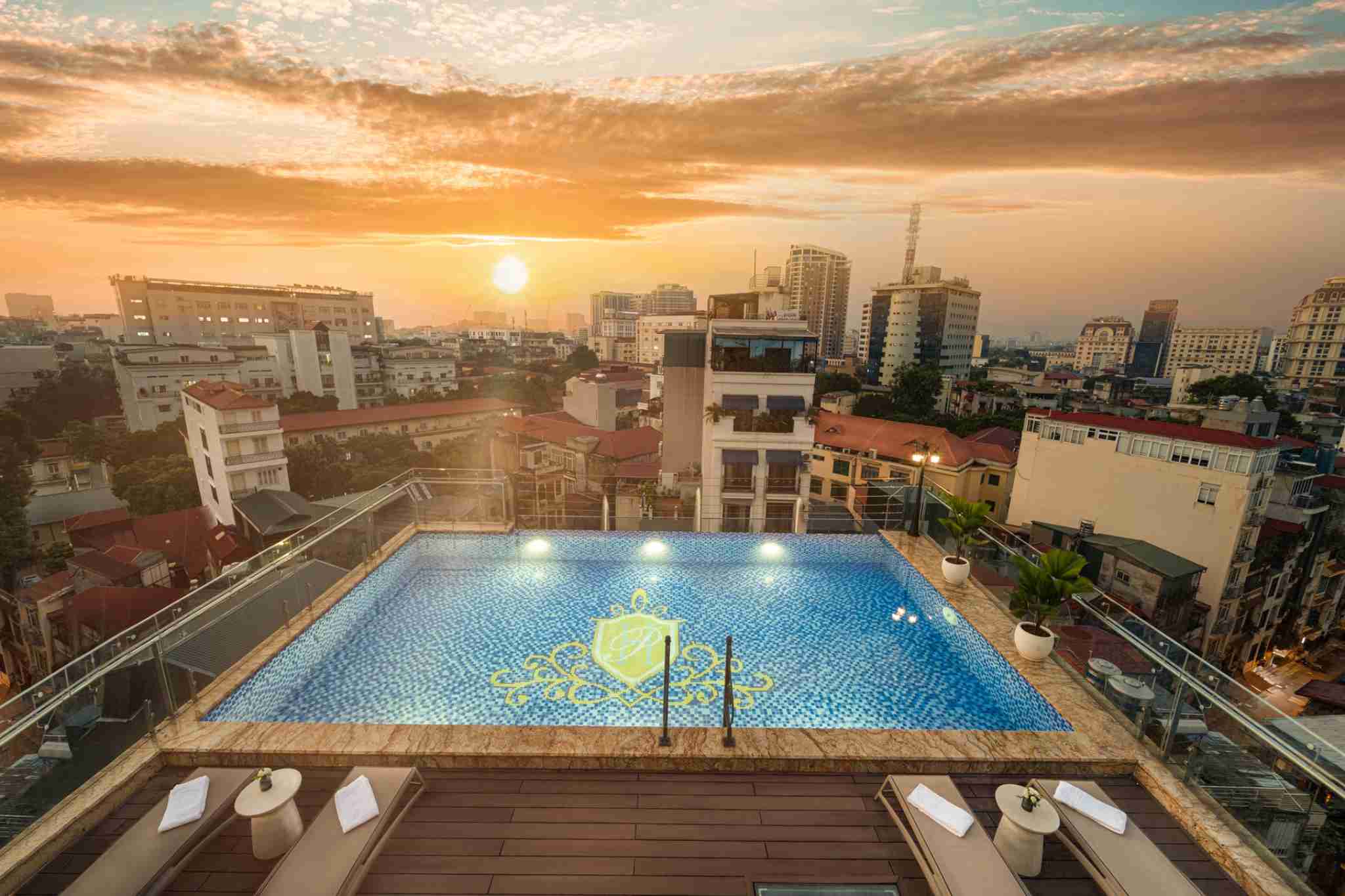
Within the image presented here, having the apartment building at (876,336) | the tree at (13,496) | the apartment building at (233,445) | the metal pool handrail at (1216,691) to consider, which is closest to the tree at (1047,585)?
the metal pool handrail at (1216,691)

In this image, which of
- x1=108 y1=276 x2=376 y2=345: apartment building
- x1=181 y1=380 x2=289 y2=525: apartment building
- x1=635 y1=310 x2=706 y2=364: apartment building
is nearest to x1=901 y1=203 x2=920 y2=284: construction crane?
x1=635 y1=310 x2=706 y2=364: apartment building

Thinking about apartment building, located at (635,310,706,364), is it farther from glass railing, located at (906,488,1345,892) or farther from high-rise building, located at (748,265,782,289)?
glass railing, located at (906,488,1345,892)

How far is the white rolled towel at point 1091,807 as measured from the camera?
12.3ft

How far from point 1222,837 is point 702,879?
431 centimetres

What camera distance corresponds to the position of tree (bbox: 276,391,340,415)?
48.5 m

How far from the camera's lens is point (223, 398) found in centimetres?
2869

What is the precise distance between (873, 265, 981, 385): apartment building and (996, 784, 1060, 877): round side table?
9371cm

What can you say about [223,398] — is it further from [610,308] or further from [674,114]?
[610,308]

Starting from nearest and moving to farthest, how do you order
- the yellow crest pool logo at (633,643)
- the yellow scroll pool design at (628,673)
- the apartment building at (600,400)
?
the yellow scroll pool design at (628,673) < the yellow crest pool logo at (633,643) < the apartment building at (600,400)

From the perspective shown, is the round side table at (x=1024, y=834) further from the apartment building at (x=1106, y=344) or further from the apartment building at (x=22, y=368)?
the apartment building at (x=1106, y=344)

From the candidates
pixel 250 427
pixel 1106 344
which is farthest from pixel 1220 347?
pixel 250 427

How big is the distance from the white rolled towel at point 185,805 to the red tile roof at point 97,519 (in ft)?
133

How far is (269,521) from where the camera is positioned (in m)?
25.9

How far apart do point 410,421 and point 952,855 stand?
55879 mm
